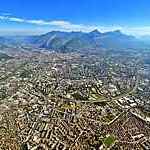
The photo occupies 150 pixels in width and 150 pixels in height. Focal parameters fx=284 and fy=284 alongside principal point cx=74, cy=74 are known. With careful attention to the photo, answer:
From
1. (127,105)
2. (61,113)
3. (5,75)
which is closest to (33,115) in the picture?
(61,113)

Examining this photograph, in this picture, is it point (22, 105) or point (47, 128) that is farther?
point (22, 105)

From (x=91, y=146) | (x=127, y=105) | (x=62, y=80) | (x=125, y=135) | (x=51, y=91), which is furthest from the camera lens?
(x=62, y=80)

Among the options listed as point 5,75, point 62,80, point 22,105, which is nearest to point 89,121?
point 22,105

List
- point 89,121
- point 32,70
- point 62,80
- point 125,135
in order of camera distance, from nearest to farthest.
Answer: point 125,135
point 89,121
point 62,80
point 32,70

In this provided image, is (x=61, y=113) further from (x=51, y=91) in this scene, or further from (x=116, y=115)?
(x=51, y=91)

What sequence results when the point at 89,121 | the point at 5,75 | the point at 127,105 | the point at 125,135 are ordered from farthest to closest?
1. the point at 5,75
2. the point at 127,105
3. the point at 89,121
4. the point at 125,135

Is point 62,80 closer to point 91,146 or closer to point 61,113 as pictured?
point 61,113

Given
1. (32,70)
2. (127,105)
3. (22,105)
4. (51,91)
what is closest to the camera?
(22,105)

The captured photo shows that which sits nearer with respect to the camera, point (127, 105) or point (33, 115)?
point (33, 115)
